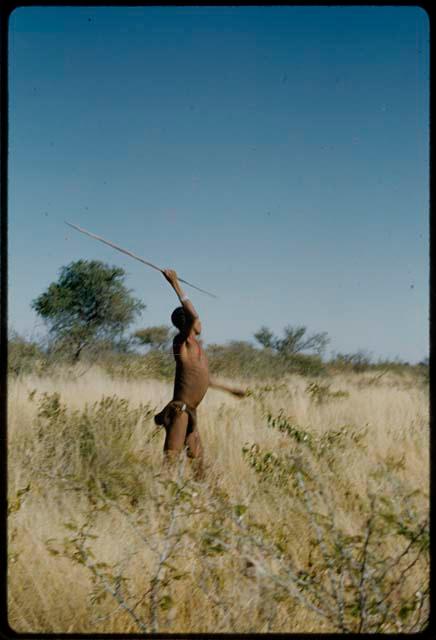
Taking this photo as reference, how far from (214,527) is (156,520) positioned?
39 cm

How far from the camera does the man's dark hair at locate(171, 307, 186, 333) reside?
3.57 metres

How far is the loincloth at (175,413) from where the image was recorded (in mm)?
3590

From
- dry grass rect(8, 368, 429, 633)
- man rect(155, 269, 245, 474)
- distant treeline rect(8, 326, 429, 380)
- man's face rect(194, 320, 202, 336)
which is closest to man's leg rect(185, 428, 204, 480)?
man rect(155, 269, 245, 474)

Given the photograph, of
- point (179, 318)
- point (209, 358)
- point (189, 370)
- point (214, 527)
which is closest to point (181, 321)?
point (179, 318)

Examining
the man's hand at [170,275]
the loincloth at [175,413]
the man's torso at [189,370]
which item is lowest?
the loincloth at [175,413]

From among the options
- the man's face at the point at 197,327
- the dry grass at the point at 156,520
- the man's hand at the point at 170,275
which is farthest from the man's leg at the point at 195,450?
the man's hand at the point at 170,275

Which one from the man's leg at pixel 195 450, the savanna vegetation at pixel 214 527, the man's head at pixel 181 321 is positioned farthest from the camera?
the man's leg at pixel 195 450

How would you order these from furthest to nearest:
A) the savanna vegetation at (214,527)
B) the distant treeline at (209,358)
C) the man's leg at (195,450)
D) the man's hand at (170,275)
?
the distant treeline at (209,358)
the man's leg at (195,450)
the man's hand at (170,275)
the savanna vegetation at (214,527)

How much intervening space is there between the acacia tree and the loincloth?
22.1ft

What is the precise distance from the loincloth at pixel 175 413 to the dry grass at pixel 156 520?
336 millimetres

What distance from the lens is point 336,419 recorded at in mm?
6430

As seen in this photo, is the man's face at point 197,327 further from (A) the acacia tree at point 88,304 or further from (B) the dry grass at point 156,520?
(A) the acacia tree at point 88,304

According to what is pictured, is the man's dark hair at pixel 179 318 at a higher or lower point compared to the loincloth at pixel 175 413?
higher

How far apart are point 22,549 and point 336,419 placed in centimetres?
425
